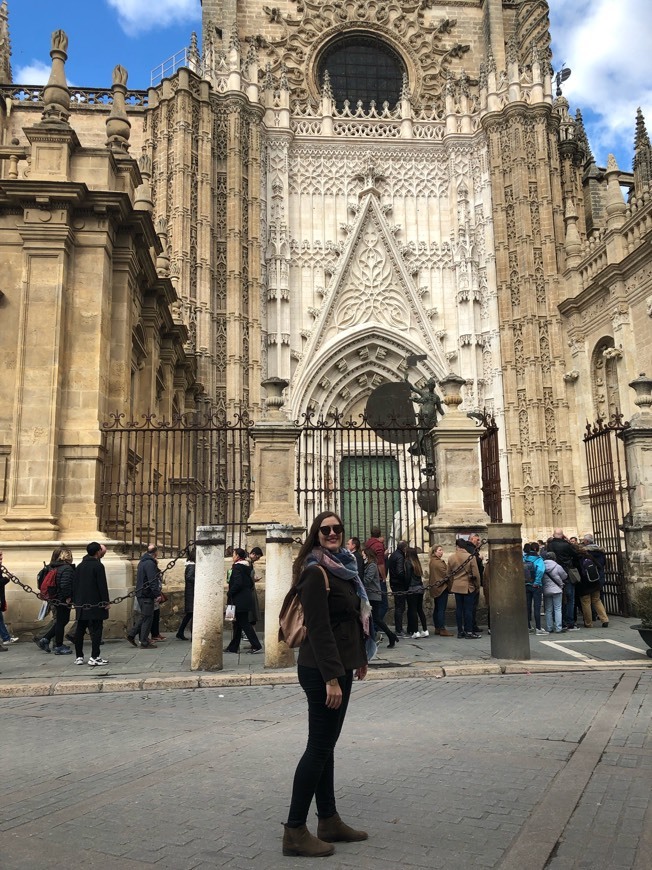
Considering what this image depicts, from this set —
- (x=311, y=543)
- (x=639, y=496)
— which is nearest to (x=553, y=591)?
(x=639, y=496)

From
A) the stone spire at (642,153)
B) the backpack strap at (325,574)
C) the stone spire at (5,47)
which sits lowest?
the backpack strap at (325,574)

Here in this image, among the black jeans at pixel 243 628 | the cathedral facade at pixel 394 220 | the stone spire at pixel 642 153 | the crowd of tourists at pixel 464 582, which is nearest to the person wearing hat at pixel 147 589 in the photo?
the black jeans at pixel 243 628

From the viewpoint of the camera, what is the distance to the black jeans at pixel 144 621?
9.55m

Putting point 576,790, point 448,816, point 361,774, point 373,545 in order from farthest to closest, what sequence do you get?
point 373,545 → point 361,774 → point 576,790 → point 448,816

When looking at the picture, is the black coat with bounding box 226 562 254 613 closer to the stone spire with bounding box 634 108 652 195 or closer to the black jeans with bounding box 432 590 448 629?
the black jeans with bounding box 432 590 448 629

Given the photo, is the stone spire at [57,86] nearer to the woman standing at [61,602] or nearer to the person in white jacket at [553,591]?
the woman standing at [61,602]

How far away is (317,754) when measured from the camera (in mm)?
3176

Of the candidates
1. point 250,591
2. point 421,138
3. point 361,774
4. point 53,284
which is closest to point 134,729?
point 361,774

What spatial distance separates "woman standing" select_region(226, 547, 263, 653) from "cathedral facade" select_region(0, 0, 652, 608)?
36.8ft

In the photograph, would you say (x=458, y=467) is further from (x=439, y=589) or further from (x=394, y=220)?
(x=394, y=220)

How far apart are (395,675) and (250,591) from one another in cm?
245

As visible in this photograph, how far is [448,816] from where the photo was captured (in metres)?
3.55

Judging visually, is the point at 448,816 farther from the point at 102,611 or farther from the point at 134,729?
the point at 102,611

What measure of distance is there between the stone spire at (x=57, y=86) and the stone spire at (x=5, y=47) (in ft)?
65.6
